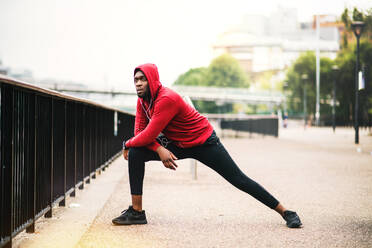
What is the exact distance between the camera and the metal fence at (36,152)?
3850mm

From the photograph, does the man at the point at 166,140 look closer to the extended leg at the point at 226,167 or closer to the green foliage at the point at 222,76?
the extended leg at the point at 226,167

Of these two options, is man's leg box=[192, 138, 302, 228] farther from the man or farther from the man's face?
the man's face

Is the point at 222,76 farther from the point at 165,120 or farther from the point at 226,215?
the point at 165,120

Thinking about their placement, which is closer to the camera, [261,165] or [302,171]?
[302,171]

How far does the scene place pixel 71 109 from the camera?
6.63m

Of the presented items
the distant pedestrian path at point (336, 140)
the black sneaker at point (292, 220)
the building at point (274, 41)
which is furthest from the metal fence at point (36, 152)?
the building at point (274, 41)

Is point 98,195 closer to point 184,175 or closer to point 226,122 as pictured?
point 184,175

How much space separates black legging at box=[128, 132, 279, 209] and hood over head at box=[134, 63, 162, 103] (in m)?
0.52

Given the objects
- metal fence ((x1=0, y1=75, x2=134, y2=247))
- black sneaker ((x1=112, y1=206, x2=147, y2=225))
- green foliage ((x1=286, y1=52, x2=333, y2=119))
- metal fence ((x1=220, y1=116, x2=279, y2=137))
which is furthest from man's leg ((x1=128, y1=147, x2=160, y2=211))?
green foliage ((x1=286, y1=52, x2=333, y2=119))

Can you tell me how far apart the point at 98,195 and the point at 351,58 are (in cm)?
4854

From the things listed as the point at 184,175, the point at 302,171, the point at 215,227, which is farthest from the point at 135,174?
the point at 302,171

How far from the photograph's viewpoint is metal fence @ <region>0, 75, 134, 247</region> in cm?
385

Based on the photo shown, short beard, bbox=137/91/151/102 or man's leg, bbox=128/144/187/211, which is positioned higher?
short beard, bbox=137/91/151/102

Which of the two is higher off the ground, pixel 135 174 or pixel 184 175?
pixel 135 174
